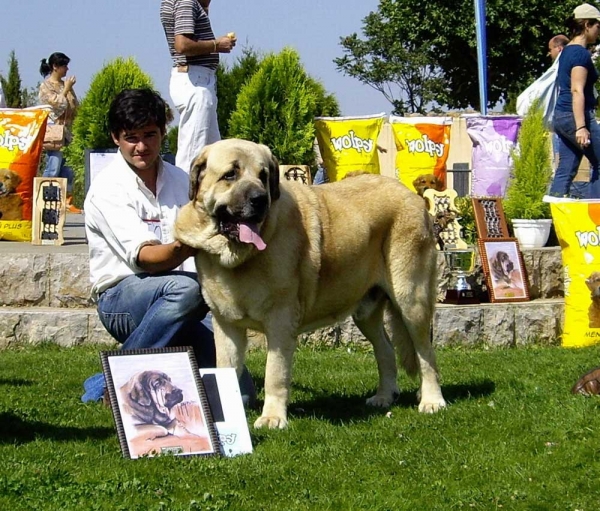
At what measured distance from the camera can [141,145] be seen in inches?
205

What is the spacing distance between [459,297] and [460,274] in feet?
0.74

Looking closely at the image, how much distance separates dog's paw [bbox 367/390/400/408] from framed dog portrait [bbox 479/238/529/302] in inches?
106

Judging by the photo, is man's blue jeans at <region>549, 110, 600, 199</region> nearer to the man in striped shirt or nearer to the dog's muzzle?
the man in striped shirt

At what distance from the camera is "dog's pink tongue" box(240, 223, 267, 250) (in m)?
4.49

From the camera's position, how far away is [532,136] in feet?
30.5

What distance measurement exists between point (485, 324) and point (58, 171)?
20.9ft

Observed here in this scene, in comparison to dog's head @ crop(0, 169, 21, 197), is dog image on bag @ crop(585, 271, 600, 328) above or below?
below

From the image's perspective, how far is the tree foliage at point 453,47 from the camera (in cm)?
4075

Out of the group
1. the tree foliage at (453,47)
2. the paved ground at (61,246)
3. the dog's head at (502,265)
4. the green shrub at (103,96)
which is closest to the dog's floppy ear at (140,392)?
the paved ground at (61,246)

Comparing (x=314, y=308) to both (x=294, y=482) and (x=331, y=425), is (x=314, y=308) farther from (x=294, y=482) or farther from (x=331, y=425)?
(x=294, y=482)

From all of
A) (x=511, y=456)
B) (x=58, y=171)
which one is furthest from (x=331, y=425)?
(x=58, y=171)

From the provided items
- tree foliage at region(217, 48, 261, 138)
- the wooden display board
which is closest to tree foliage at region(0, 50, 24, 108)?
tree foliage at region(217, 48, 261, 138)

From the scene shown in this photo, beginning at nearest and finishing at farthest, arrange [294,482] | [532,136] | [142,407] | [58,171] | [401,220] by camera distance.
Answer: [294,482]
[142,407]
[401,220]
[532,136]
[58,171]

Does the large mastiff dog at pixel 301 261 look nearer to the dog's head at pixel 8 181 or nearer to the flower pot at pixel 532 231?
the flower pot at pixel 532 231
